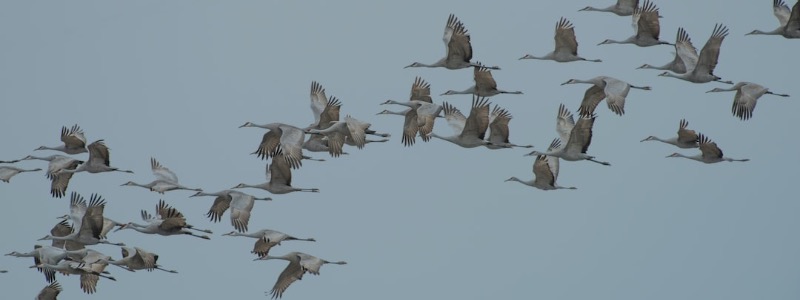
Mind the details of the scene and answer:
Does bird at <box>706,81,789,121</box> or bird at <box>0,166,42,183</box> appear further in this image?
bird at <box>0,166,42,183</box>

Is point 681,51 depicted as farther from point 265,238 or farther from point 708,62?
point 265,238

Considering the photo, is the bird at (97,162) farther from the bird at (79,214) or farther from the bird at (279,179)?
the bird at (279,179)

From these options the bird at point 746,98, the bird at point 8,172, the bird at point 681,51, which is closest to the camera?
the bird at point 746,98

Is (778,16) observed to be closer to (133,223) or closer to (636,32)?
(636,32)

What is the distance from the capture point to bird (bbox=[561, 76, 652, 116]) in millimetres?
29797

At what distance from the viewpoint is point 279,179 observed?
3066cm

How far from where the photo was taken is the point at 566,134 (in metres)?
32.6

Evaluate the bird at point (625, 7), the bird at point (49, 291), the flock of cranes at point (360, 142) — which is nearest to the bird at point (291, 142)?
the flock of cranes at point (360, 142)

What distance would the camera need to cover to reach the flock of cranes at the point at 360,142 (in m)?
30.0

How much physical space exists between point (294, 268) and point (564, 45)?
653cm

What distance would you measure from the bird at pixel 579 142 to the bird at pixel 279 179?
4331 mm

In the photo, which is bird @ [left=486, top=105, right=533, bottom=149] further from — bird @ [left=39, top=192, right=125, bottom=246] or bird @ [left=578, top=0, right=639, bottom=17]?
bird @ [left=39, top=192, right=125, bottom=246]

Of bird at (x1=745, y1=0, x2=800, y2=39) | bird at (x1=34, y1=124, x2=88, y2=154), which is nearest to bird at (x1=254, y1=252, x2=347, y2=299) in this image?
bird at (x1=34, y1=124, x2=88, y2=154)

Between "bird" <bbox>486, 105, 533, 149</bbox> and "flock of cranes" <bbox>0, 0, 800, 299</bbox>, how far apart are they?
18 mm
